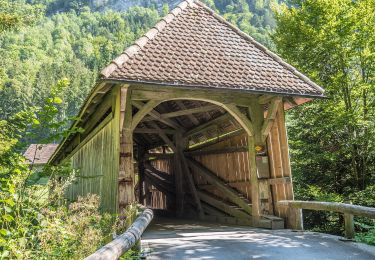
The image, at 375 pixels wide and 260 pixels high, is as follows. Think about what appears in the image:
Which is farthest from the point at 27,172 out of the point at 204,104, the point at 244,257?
the point at 204,104

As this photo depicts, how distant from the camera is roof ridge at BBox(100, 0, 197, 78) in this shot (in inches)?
271

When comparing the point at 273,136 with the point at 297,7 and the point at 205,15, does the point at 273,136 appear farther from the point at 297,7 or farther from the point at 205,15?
the point at 297,7

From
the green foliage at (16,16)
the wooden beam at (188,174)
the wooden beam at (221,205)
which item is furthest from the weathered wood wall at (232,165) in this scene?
the green foliage at (16,16)

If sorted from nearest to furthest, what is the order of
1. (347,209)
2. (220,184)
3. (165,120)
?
(347,209), (220,184), (165,120)

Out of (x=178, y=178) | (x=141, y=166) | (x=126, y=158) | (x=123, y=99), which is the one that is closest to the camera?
(x=123, y=99)

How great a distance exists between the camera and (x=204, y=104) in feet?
35.8

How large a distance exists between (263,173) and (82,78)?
6955cm

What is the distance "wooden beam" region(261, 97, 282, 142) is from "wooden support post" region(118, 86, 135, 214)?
289 centimetres

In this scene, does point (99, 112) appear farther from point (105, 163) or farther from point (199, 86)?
point (199, 86)

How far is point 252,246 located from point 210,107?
4.46 meters

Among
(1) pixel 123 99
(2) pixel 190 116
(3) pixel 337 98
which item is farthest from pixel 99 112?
(3) pixel 337 98

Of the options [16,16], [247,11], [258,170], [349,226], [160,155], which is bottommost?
[349,226]

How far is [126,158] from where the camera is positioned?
741 centimetres

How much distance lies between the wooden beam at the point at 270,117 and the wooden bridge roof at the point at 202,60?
0.38 metres
